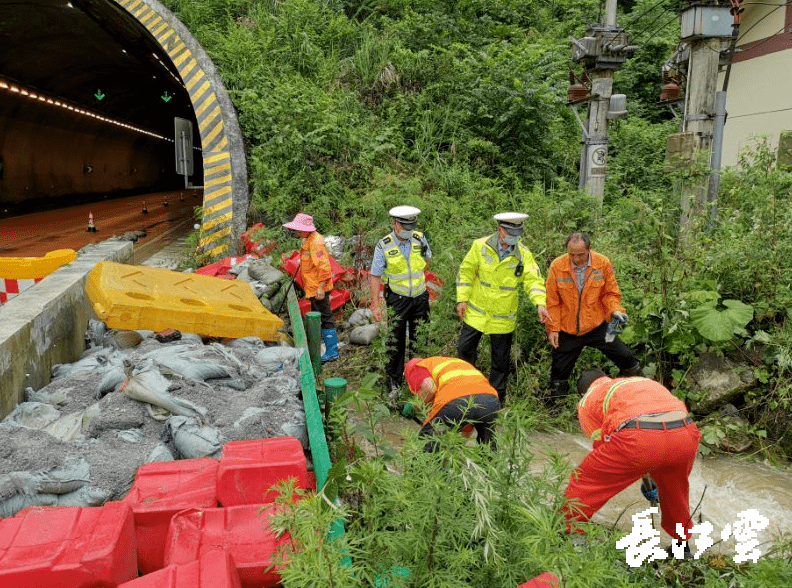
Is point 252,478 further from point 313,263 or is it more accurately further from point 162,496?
point 313,263

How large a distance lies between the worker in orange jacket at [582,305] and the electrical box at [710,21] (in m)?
4.22

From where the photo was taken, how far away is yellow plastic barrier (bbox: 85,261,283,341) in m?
5.12

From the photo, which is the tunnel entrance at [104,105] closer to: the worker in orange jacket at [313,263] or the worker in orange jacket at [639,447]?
the worker in orange jacket at [313,263]

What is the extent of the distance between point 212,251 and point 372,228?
2.75m

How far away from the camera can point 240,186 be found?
1033 cm

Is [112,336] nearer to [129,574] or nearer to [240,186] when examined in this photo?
[129,574]

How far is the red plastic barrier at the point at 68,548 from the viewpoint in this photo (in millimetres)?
2209

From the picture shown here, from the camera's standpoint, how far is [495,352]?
552 cm

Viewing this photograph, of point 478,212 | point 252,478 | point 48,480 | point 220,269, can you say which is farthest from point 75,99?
point 252,478

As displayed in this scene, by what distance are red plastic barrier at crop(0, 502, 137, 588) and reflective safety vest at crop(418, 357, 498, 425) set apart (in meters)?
1.66

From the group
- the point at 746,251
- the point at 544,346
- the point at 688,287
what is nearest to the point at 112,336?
the point at 544,346

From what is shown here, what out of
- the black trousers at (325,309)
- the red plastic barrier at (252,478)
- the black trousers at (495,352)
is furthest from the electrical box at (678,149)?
the red plastic barrier at (252,478)

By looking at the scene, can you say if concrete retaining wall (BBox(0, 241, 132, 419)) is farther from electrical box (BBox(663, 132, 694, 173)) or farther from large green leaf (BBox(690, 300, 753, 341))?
electrical box (BBox(663, 132, 694, 173))

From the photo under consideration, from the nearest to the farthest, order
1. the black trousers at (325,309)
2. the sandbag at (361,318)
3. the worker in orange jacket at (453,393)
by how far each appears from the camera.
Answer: the worker in orange jacket at (453,393) < the black trousers at (325,309) < the sandbag at (361,318)
